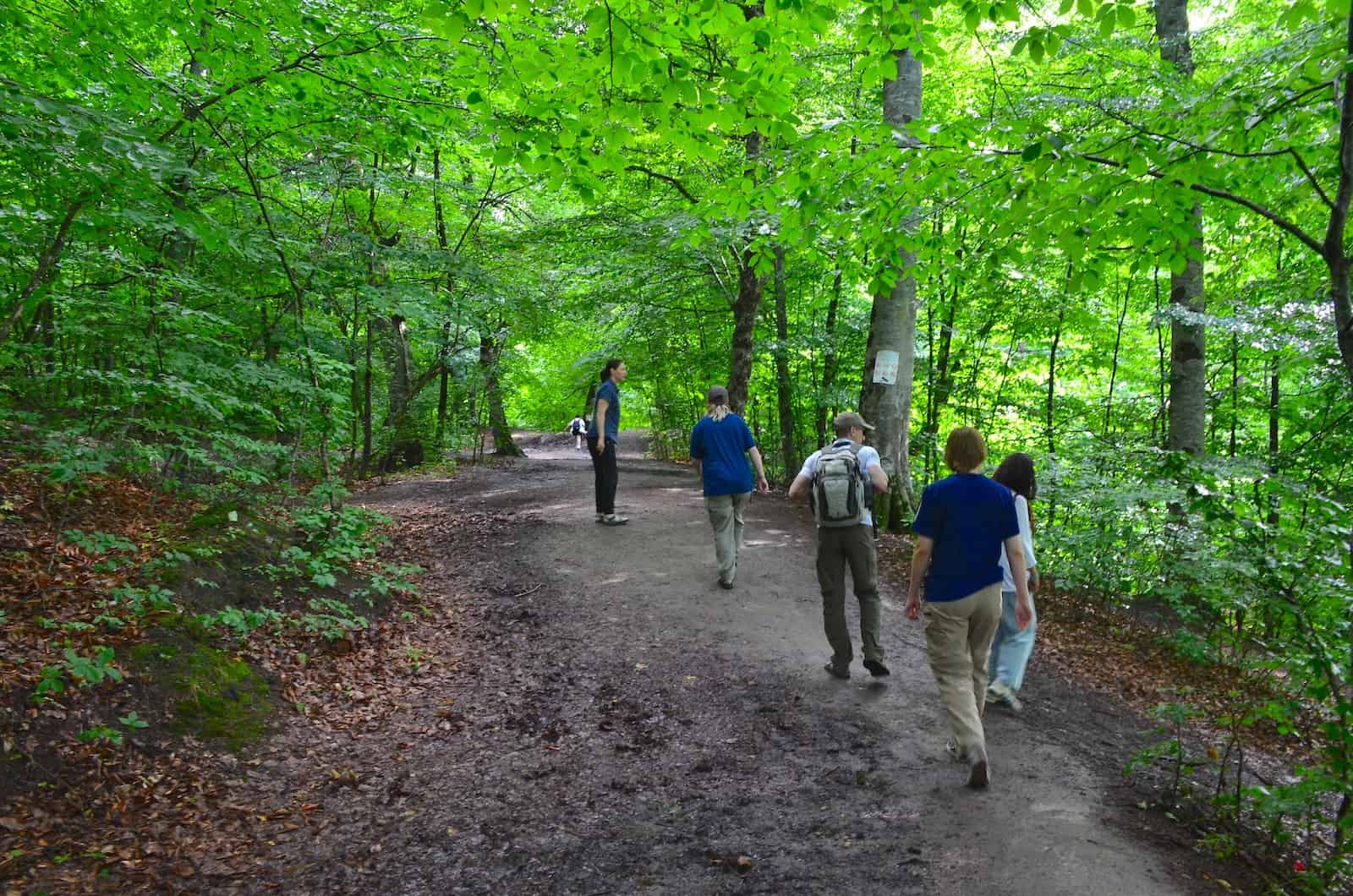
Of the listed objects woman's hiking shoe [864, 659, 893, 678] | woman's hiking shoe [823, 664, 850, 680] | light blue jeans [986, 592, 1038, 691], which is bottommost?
woman's hiking shoe [823, 664, 850, 680]

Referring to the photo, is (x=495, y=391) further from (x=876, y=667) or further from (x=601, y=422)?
(x=876, y=667)

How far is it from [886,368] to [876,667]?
17.9 feet

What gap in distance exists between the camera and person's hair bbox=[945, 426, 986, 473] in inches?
171

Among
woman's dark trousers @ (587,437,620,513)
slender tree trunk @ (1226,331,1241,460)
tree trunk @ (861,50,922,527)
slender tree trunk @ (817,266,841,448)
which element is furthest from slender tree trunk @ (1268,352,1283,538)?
woman's dark trousers @ (587,437,620,513)

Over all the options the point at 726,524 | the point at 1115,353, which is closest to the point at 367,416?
the point at 726,524

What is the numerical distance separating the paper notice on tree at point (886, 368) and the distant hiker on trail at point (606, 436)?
11.9 ft

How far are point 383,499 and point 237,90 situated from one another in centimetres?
778

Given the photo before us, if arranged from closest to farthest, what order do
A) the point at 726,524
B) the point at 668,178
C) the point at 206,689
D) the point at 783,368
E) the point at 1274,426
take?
the point at 206,689 → the point at 726,524 → the point at 1274,426 → the point at 668,178 → the point at 783,368

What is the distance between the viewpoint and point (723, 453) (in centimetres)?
733

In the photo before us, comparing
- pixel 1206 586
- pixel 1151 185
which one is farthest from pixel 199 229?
pixel 1206 586

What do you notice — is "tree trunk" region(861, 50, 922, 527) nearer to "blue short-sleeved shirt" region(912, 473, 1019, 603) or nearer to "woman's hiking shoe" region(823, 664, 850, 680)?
"woman's hiking shoe" region(823, 664, 850, 680)

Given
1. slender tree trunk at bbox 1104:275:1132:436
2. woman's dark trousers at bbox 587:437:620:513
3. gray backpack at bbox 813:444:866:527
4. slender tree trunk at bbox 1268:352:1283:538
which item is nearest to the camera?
gray backpack at bbox 813:444:866:527

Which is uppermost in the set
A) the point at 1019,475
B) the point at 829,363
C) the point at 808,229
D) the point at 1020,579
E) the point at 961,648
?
the point at 808,229

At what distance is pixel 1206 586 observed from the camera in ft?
19.3
